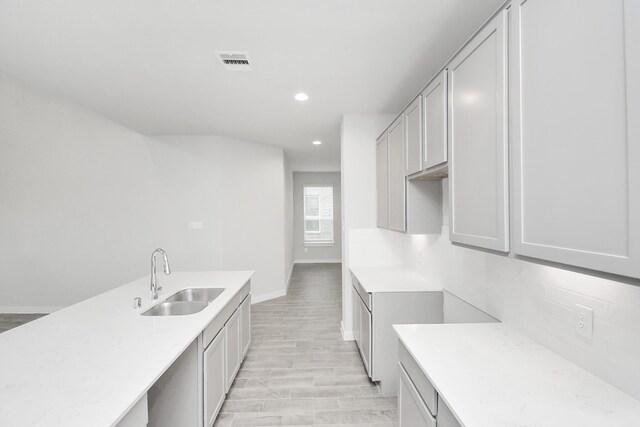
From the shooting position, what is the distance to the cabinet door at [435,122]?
65.9 inches

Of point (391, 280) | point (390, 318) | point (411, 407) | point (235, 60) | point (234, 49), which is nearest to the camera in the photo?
point (411, 407)

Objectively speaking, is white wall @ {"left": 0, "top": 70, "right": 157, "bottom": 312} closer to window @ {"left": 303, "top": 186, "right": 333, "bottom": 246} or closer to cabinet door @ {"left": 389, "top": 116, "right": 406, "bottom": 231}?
cabinet door @ {"left": 389, "top": 116, "right": 406, "bottom": 231}

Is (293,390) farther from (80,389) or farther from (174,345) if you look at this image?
(80,389)

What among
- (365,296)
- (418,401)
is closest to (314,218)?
(365,296)

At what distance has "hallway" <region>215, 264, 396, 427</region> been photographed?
7.06 ft

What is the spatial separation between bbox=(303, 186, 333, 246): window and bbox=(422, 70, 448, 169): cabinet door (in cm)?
690

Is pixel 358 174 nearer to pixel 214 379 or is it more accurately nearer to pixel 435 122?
pixel 435 122

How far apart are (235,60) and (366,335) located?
8.43 feet

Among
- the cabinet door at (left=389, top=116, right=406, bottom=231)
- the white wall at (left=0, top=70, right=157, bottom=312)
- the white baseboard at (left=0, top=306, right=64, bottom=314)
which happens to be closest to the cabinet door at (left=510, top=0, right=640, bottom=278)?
the cabinet door at (left=389, top=116, right=406, bottom=231)

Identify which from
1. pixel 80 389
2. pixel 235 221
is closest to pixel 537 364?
pixel 80 389

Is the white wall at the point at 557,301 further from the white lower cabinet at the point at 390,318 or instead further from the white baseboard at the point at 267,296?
the white baseboard at the point at 267,296

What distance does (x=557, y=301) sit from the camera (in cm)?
130

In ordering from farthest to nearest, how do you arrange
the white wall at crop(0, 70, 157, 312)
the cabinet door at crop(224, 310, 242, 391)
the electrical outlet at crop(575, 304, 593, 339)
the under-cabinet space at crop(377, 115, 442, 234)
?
the white wall at crop(0, 70, 157, 312), the under-cabinet space at crop(377, 115, 442, 234), the cabinet door at crop(224, 310, 242, 391), the electrical outlet at crop(575, 304, 593, 339)

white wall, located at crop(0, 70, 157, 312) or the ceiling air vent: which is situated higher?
the ceiling air vent
